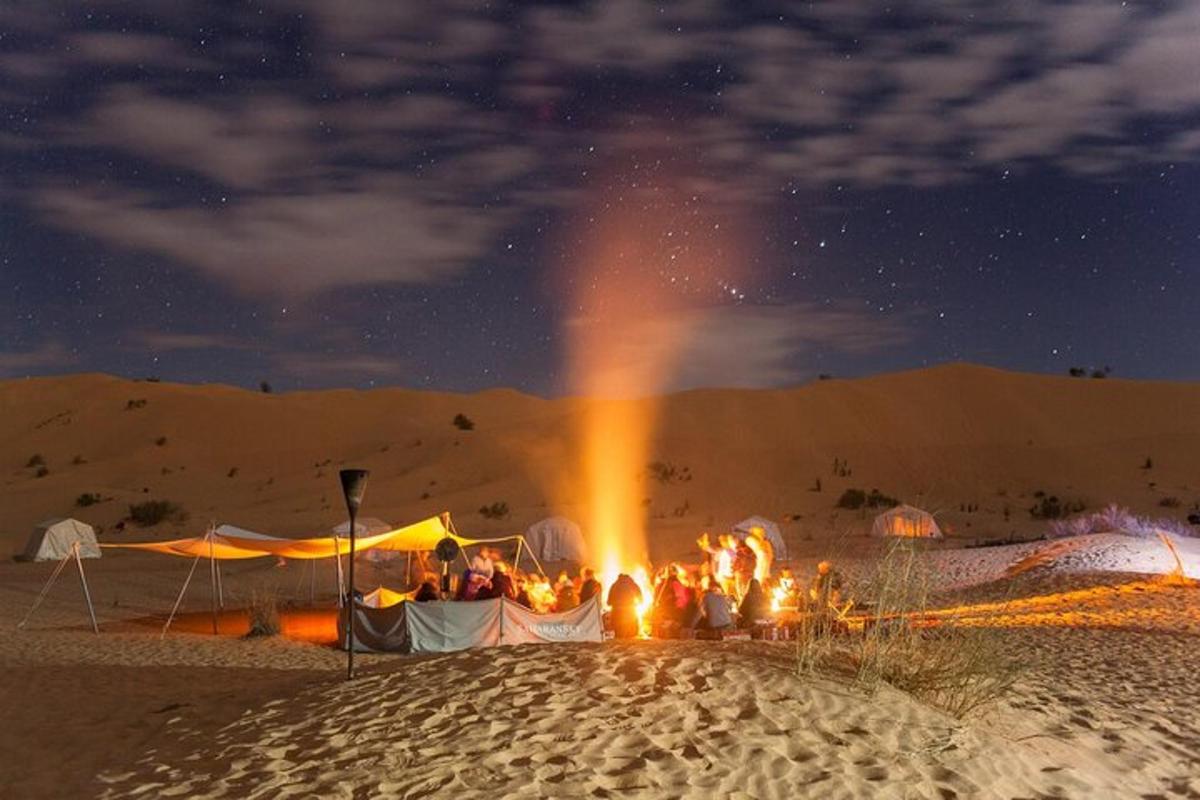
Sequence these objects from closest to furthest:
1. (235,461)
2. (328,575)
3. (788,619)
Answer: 1. (788,619)
2. (328,575)
3. (235,461)

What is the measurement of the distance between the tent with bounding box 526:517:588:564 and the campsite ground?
67.1 ft

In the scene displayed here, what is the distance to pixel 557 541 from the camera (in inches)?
1326

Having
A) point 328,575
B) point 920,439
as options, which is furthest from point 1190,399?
point 328,575

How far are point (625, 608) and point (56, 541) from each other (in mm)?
24016

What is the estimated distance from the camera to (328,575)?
102 feet

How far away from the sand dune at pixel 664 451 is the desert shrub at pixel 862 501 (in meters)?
1.15

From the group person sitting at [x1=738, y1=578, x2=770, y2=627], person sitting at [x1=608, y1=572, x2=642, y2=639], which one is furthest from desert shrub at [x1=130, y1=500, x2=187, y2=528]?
person sitting at [x1=738, y1=578, x2=770, y2=627]

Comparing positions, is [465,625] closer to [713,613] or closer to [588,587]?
[588,587]

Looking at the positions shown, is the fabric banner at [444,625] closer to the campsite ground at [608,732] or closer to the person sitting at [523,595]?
the person sitting at [523,595]

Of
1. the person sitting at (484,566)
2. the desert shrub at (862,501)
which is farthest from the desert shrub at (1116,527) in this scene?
the person sitting at (484,566)

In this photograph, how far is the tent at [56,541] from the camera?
33.6 m

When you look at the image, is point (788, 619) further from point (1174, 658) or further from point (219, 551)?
point (219, 551)

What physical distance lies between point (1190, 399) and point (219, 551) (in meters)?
83.0

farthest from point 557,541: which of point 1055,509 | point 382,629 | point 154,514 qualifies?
point 1055,509
